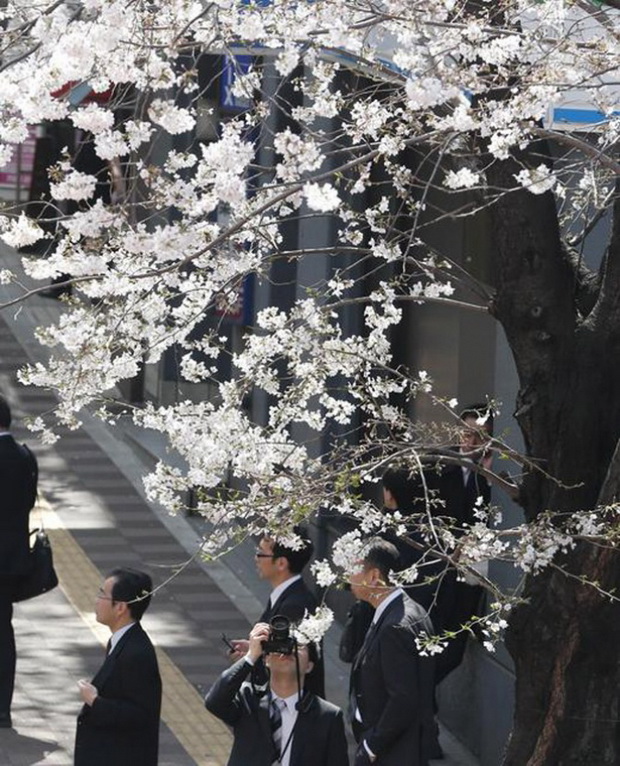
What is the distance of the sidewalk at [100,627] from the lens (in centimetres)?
1055

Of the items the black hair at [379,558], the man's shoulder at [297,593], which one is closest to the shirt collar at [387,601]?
the black hair at [379,558]

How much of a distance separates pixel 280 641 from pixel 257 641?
0.41ft

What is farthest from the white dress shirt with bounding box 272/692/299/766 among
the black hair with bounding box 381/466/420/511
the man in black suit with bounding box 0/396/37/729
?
the man in black suit with bounding box 0/396/37/729

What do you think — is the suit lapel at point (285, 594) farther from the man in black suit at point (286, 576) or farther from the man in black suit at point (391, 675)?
the man in black suit at point (391, 675)

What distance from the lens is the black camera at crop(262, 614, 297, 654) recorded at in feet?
22.8

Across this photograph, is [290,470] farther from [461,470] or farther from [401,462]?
[461,470]

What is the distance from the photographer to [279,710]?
7.10m

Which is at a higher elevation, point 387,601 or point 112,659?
point 387,601

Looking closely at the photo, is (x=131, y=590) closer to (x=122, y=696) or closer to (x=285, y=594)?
(x=122, y=696)

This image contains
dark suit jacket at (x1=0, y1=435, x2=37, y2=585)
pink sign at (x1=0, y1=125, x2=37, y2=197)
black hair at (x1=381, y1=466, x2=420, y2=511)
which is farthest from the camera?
pink sign at (x1=0, y1=125, x2=37, y2=197)

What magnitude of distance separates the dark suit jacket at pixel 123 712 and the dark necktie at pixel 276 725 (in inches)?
36.7

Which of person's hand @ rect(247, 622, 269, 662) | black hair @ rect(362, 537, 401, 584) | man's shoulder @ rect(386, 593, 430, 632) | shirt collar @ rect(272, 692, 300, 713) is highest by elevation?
black hair @ rect(362, 537, 401, 584)

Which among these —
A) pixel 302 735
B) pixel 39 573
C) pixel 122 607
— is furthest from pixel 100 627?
pixel 302 735

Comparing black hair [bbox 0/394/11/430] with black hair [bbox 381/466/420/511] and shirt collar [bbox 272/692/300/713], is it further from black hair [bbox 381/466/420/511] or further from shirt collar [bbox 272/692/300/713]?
shirt collar [bbox 272/692/300/713]
